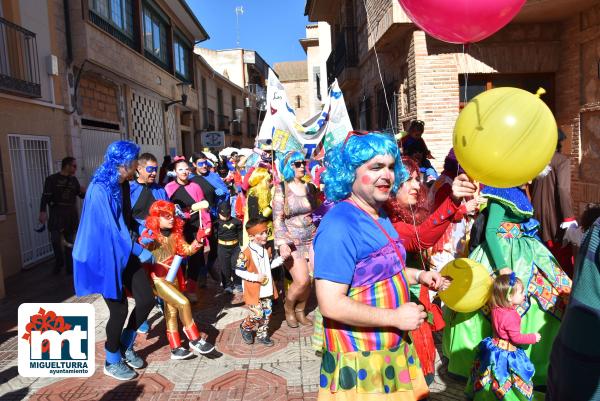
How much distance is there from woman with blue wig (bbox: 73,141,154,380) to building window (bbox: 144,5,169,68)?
1275 cm

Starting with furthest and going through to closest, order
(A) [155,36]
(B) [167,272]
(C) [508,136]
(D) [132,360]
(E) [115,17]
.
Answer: (A) [155,36] < (E) [115,17] < (B) [167,272] < (D) [132,360] < (C) [508,136]

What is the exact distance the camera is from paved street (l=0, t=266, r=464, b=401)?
379cm

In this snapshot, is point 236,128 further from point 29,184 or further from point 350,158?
point 350,158

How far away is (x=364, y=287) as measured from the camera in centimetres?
207

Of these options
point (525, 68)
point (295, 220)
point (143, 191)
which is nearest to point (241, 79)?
point (525, 68)

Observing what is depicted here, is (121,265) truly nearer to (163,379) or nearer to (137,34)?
(163,379)

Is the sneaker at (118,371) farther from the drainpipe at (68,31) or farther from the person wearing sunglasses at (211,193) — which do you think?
the drainpipe at (68,31)

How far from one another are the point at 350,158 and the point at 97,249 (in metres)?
2.46

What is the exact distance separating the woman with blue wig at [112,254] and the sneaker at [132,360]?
152 mm

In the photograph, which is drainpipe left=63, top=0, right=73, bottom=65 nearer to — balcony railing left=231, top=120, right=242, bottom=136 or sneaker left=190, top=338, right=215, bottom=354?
sneaker left=190, top=338, right=215, bottom=354

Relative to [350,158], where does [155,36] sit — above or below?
above

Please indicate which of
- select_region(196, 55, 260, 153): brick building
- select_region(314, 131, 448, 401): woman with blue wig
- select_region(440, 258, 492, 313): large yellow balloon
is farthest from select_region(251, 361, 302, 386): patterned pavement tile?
select_region(196, 55, 260, 153): brick building

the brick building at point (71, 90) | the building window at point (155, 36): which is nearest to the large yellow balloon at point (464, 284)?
the brick building at point (71, 90)

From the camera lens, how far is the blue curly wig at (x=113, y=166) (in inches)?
150
